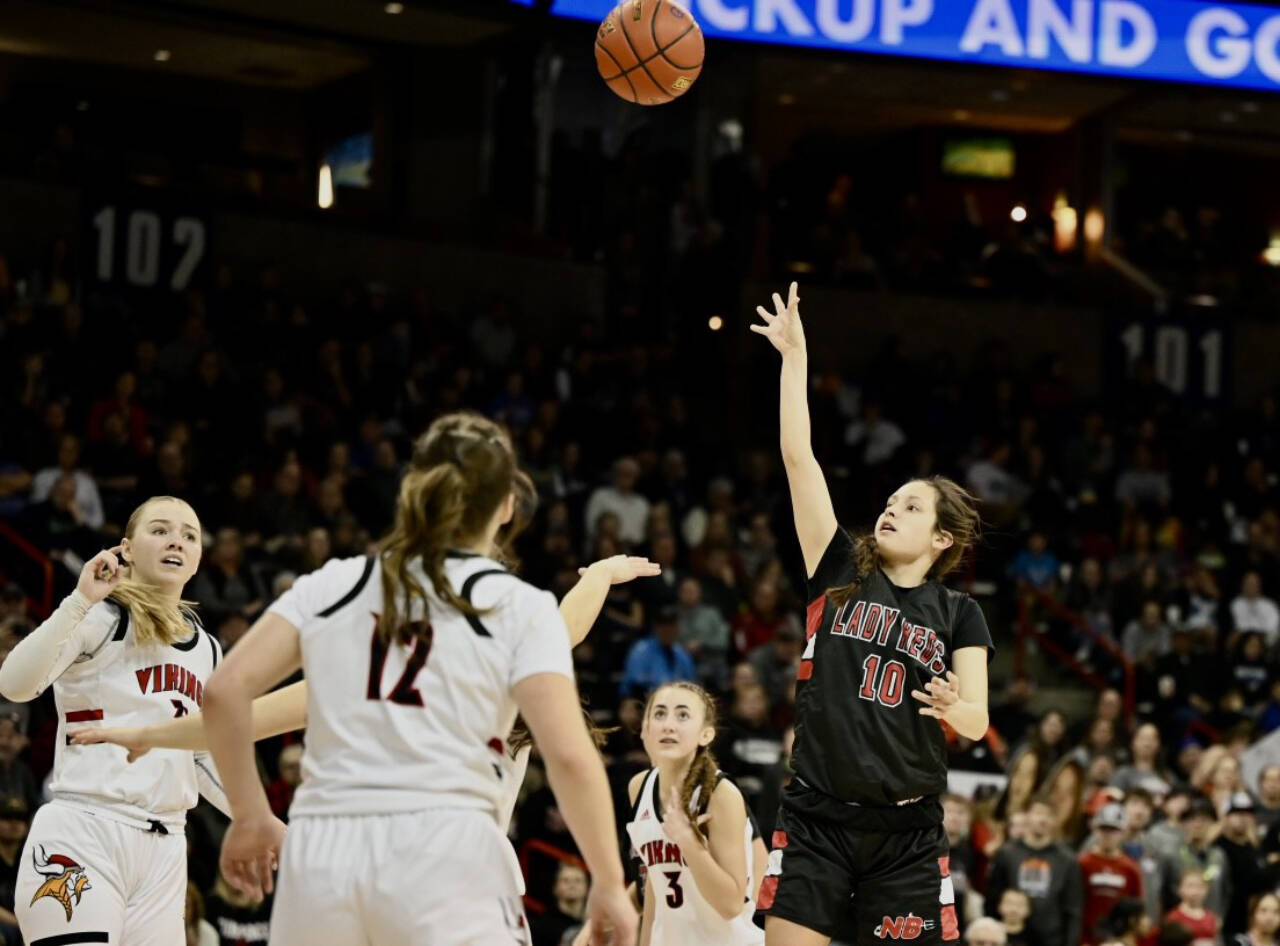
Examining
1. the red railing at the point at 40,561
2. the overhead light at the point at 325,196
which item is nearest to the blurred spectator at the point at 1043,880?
the red railing at the point at 40,561

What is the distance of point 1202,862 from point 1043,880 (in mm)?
1474

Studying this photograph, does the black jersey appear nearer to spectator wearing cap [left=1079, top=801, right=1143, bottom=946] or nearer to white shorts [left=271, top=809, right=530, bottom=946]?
white shorts [left=271, top=809, right=530, bottom=946]

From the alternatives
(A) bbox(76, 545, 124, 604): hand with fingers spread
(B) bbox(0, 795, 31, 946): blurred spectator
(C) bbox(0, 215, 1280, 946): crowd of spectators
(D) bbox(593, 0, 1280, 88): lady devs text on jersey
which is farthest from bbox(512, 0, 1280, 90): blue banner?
(A) bbox(76, 545, 124, 604): hand with fingers spread

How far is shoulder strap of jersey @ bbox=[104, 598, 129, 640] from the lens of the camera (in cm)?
584

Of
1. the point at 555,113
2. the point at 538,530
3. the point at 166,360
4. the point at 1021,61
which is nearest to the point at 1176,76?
the point at 1021,61

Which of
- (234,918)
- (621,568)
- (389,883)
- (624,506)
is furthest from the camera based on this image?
(624,506)

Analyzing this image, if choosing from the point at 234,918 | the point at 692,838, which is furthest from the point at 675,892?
the point at 234,918

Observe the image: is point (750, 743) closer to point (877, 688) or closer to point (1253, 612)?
point (1253, 612)

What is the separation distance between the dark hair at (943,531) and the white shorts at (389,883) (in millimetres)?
2226

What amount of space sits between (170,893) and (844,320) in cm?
1723

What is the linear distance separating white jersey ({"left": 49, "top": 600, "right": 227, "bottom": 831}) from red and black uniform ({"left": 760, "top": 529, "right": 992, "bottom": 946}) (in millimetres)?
1751

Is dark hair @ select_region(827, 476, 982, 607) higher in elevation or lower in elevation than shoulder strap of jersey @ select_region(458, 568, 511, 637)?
higher

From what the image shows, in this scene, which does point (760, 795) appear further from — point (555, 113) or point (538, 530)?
point (555, 113)

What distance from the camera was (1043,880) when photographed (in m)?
12.2
